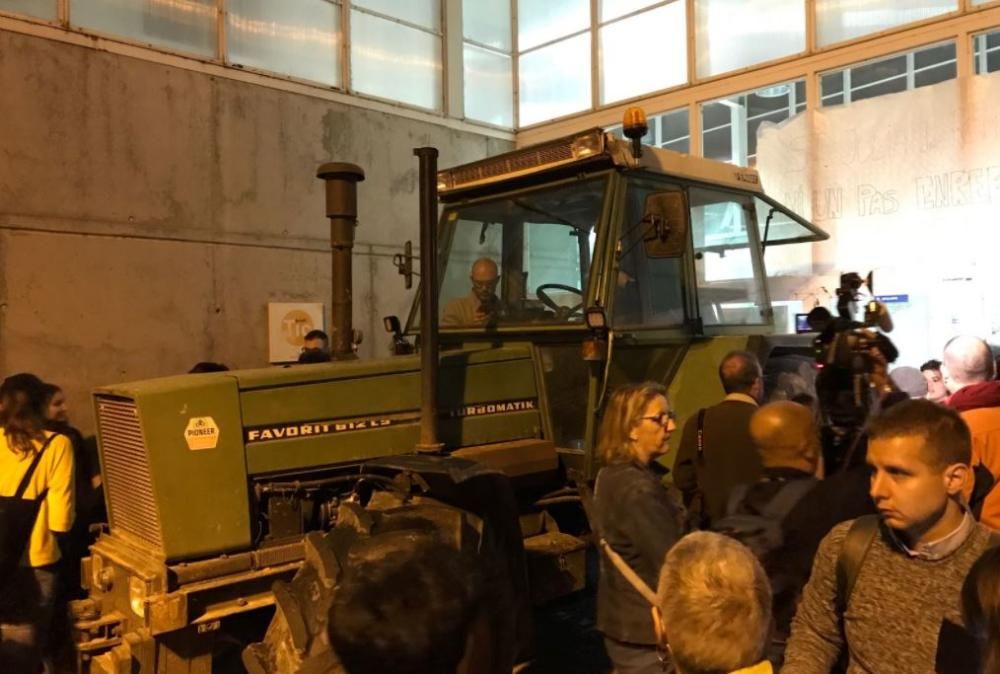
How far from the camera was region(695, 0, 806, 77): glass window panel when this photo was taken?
8.06m

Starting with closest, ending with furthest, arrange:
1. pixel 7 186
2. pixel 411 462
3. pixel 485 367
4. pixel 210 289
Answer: pixel 411 462 → pixel 485 367 → pixel 7 186 → pixel 210 289

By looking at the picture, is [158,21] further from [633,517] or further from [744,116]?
[633,517]

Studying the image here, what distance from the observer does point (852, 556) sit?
5.59 feet

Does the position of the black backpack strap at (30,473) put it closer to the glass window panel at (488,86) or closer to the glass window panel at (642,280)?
the glass window panel at (642,280)

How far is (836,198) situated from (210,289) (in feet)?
19.6

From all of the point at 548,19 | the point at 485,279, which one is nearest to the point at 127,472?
the point at 485,279

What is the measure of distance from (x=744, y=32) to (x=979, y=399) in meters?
6.65

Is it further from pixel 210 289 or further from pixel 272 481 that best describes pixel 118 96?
pixel 272 481

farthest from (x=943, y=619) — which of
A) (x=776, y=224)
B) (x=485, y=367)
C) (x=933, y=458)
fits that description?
(x=776, y=224)

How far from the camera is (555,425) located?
4090 millimetres

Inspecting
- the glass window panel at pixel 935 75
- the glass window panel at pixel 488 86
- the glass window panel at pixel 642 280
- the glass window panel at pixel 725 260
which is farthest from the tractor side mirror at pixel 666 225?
the glass window panel at pixel 488 86

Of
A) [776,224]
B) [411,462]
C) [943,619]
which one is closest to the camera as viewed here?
[943,619]

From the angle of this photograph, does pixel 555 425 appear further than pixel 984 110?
No

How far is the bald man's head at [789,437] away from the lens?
8.02ft
